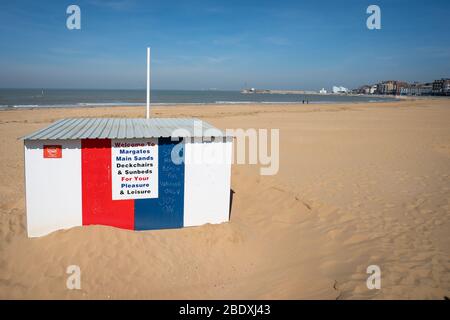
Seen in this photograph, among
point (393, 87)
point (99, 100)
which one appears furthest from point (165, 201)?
point (393, 87)

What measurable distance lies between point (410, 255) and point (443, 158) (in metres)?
8.53

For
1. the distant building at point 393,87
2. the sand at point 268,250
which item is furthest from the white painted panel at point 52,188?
the distant building at point 393,87

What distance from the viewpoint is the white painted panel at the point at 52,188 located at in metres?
5.34

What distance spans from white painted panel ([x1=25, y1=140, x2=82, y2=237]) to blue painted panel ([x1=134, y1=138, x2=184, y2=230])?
1.03 metres

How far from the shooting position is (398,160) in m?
11.9

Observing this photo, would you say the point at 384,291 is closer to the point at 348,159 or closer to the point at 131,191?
the point at 131,191

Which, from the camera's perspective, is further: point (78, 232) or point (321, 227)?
point (321, 227)

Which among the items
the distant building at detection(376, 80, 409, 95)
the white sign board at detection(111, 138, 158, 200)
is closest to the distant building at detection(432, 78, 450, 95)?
the distant building at detection(376, 80, 409, 95)

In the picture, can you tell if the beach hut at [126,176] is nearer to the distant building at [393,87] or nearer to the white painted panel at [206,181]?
the white painted panel at [206,181]

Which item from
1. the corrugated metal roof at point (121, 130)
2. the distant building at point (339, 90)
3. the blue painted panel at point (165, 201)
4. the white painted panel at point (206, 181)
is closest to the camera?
the corrugated metal roof at point (121, 130)

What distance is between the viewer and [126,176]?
580 cm

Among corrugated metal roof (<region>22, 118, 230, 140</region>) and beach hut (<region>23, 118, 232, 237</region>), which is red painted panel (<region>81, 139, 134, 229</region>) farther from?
corrugated metal roof (<region>22, 118, 230, 140</region>)
